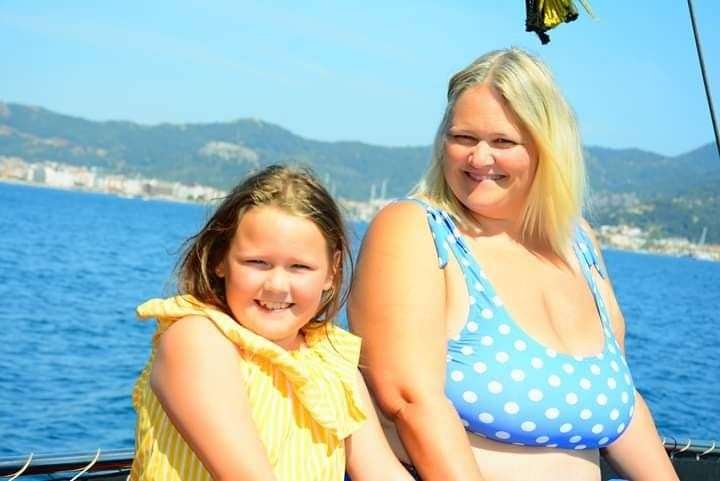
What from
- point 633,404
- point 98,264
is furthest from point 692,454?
point 98,264

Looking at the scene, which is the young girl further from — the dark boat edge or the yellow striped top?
the dark boat edge

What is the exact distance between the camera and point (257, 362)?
197cm

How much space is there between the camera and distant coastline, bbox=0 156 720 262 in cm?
11875

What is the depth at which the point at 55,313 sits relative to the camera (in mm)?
23562

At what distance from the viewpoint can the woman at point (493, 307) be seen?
238 centimetres

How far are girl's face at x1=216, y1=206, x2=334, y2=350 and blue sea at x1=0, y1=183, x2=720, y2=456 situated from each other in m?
0.15

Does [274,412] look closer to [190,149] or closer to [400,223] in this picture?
[400,223]

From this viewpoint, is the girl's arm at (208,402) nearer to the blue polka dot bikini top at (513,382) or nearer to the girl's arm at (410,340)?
the girl's arm at (410,340)

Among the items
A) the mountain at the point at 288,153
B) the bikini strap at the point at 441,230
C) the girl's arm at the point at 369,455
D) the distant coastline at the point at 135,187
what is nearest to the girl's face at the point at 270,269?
the girl's arm at the point at 369,455

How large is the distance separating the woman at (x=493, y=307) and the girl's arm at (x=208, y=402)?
59 centimetres

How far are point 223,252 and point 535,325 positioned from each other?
0.90 metres

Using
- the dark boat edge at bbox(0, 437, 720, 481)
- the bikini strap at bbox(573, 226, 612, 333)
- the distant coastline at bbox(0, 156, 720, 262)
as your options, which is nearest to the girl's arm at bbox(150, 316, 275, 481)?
the dark boat edge at bbox(0, 437, 720, 481)

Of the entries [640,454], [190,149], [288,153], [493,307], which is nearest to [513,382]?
[493,307]

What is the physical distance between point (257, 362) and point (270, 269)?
0.56ft
